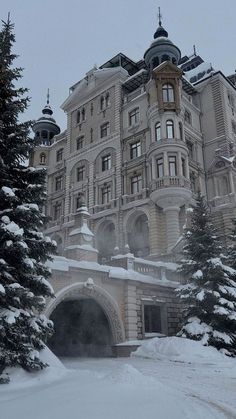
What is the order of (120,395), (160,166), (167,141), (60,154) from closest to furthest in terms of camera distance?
(120,395)
(167,141)
(160,166)
(60,154)

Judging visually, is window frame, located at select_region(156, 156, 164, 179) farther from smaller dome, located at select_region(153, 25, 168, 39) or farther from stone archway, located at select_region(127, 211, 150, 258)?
smaller dome, located at select_region(153, 25, 168, 39)

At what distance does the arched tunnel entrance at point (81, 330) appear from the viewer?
20688 mm

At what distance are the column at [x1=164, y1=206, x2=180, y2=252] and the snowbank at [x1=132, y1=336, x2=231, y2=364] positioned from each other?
13.8m

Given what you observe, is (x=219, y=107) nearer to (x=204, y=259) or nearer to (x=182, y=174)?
(x=182, y=174)

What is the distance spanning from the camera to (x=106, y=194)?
38.3 meters

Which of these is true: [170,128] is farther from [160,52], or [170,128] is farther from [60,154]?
Answer: [60,154]

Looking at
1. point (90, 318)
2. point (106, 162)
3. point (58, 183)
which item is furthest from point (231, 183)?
point (58, 183)

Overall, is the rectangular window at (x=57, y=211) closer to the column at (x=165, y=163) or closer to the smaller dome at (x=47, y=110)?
the column at (x=165, y=163)

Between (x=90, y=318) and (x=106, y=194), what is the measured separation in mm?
18395

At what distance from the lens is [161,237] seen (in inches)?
1272

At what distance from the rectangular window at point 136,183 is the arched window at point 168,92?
716 cm

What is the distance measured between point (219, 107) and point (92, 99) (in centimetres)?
1351

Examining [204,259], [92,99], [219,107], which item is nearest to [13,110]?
[204,259]

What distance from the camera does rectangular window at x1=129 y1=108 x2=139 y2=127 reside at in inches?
1498
